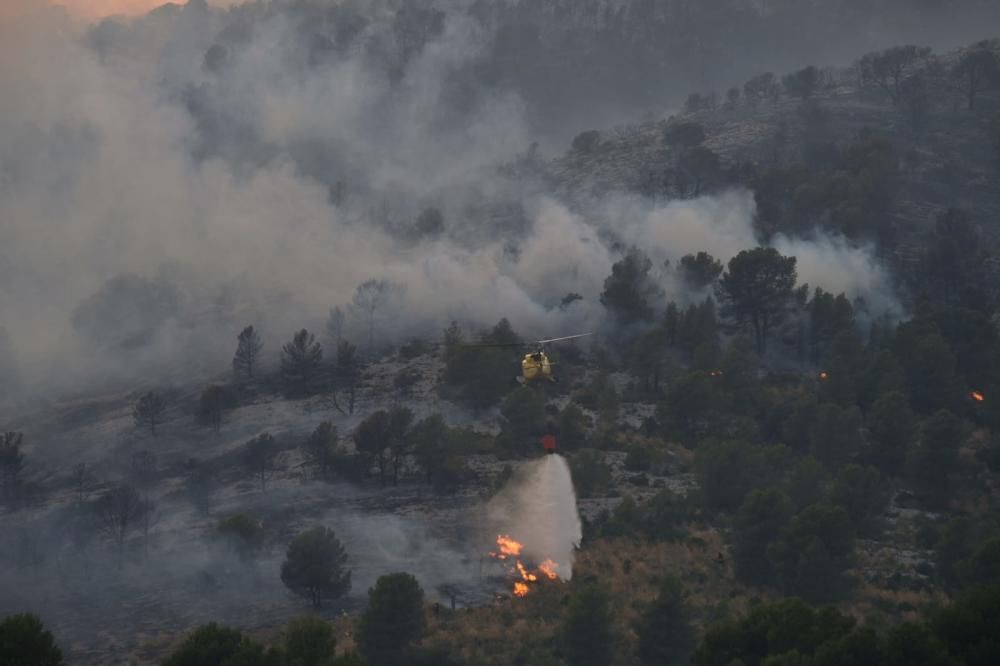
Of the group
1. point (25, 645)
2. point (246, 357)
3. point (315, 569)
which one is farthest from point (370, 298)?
point (25, 645)

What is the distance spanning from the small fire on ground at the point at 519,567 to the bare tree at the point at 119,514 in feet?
82.4

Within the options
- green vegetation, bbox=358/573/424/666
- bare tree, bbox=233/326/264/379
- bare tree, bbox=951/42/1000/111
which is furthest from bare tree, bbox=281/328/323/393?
bare tree, bbox=951/42/1000/111

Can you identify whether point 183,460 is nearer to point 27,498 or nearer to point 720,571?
point 27,498

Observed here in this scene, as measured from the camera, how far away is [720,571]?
63656mm

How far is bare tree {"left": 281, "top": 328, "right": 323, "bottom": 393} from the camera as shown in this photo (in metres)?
94.6

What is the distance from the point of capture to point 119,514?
74438 mm

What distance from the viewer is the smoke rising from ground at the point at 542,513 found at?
67688mm

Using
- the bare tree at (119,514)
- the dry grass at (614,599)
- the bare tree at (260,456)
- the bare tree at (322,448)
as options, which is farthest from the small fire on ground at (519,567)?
the bare tree at (119,514)

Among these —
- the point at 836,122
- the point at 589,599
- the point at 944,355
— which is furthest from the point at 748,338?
the point at 836,122

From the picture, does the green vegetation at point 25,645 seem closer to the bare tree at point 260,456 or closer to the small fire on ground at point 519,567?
the small fire on ground at point 519,567

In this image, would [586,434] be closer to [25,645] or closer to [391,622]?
[391,622]

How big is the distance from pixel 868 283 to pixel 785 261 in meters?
17.9

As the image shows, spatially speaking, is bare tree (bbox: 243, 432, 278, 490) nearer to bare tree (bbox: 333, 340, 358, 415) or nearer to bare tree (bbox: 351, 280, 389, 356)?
bare tree (bbox: 333, 340, 358, 415)

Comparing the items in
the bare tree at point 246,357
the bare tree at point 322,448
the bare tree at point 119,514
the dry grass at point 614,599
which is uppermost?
the bare tree at point 246,357
